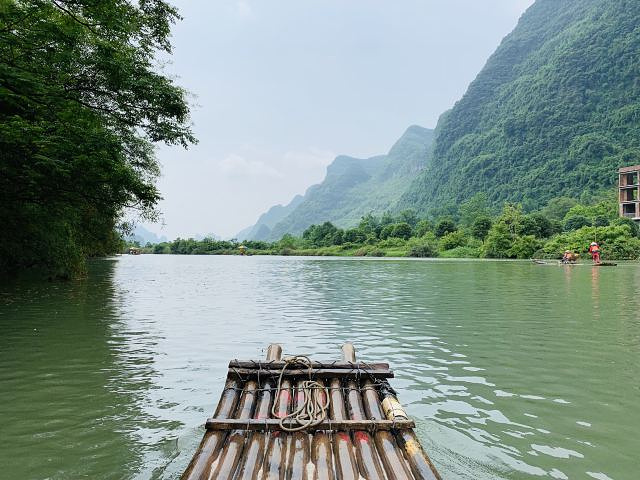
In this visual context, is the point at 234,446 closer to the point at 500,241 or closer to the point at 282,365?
the point at 282,365

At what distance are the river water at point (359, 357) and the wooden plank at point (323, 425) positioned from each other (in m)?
0.85

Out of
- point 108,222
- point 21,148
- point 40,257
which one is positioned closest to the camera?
point 21,148

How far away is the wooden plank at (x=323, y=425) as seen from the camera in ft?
17.9

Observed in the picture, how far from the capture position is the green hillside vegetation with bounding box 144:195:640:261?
6800cm

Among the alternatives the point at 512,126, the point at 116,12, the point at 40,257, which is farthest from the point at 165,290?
the point at 512,126

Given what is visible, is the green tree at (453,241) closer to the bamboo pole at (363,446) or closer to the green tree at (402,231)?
the green tree at (402,231)

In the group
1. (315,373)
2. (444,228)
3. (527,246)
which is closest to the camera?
(315,373)

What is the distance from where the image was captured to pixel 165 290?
29516 mm

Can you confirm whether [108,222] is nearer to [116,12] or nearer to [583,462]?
[116,12]

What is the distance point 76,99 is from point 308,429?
664 inches

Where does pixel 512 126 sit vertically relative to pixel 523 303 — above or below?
above

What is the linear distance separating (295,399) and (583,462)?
357 centimetres

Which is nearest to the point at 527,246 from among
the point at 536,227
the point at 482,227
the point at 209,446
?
the point at 536,227

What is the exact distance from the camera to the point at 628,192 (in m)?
86.7
